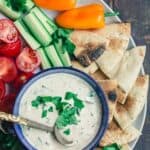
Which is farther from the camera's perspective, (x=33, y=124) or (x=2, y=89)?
(x=2, y=89)

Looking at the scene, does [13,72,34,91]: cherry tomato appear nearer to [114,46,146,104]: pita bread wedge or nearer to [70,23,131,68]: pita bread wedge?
[70,23,131,68]: pita bread wedge

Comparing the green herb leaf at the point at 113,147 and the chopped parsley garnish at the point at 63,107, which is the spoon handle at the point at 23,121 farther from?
the green herb leaf at the point at 113,147

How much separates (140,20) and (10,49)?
18.2 inches

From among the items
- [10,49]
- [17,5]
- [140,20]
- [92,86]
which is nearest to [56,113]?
[92,86]

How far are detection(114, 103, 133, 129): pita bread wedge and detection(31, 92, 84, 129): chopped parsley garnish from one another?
157 millimetres

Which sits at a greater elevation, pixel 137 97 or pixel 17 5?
pixel 17 5

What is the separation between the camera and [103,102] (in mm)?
1711

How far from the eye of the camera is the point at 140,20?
199 cm

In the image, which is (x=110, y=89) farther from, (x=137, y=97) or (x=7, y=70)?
(x=7, y=70)

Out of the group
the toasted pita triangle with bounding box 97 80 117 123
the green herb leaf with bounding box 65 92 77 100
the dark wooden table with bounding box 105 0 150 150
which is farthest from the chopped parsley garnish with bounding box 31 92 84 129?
the dark wooden table with bounding box 105 0 150 150

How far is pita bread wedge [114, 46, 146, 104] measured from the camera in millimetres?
1793

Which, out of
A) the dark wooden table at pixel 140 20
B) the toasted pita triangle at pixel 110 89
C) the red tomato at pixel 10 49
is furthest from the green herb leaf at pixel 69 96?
the dark wooden table at pixel 140 20

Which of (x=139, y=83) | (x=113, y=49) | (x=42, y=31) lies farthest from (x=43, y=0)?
(x=139, y=83)

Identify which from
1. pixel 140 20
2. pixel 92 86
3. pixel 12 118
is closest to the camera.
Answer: pixel 12 118
